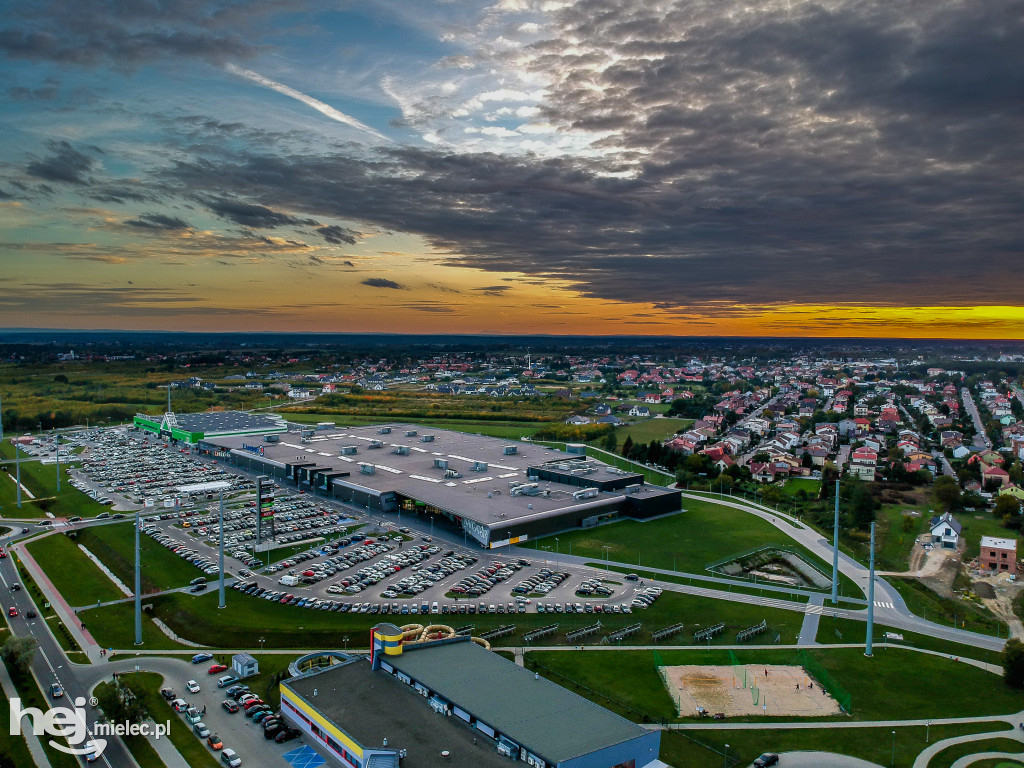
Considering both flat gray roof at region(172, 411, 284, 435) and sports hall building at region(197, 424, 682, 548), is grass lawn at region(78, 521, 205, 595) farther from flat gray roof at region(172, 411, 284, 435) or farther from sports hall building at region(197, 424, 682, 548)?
flat gray roof at region(172, 411, 284, 435)

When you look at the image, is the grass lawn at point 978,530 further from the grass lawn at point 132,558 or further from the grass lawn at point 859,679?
the grass lawn at point 132,558

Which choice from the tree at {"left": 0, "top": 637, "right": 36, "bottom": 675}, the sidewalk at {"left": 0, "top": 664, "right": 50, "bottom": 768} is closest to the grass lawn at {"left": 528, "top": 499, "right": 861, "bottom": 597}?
the tree at {"left": 0, "top": 637, "right": 36, "bottom": 675}

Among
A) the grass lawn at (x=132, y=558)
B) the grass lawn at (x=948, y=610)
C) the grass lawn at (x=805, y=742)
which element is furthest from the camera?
the grass lawn at (x=132, y=558)

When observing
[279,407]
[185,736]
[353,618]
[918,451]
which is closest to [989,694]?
[353,618]

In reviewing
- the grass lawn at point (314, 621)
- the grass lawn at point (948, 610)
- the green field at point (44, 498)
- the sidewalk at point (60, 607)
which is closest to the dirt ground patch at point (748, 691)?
the grass lawn at point (314, 621)

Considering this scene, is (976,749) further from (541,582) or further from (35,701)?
(35,701)

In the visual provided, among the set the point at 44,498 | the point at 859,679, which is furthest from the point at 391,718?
the point at 44,498
